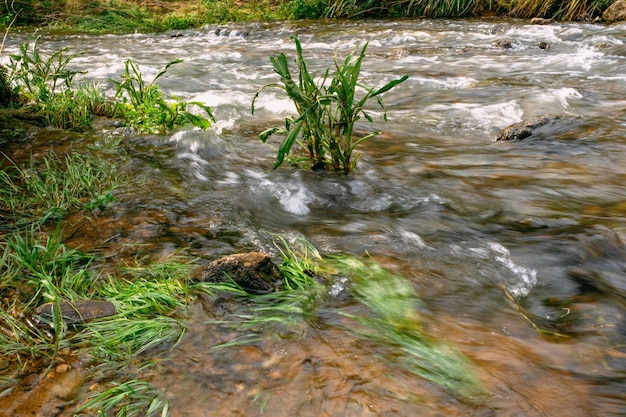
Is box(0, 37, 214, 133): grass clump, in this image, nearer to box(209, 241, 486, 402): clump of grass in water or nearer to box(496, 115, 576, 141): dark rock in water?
box(209, 241, 486, 402): clump of grass in water

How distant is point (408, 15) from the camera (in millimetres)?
14477

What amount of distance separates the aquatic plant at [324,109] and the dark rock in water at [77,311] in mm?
1281

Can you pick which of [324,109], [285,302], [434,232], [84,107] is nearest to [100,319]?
[285,302]

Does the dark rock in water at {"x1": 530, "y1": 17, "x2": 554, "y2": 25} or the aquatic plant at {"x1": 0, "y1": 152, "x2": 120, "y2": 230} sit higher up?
the dark rock in water at {"x1": 530, "y1": 17, "x2": 554, "y2": 25}

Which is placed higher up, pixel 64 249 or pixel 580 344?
pixel 64 249

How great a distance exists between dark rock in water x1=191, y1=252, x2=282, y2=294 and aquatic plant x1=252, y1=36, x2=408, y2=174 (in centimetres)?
90

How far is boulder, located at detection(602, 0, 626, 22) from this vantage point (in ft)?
35.7

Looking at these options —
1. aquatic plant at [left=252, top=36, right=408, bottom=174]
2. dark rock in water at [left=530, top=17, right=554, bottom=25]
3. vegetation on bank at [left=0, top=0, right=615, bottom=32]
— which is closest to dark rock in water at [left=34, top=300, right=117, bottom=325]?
aquatic plant at [left=252, top=36, right=408, bottom=174]

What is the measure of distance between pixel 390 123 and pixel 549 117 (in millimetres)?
1479

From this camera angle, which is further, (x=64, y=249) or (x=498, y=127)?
(x=498, y=127)

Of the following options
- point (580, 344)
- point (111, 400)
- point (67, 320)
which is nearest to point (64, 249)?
point (67, 320)

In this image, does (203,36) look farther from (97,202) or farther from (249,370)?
(249,370)

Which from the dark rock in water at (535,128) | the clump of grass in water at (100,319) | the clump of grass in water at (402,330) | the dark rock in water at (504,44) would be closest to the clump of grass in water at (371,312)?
the clump of grass in water at (402,330)

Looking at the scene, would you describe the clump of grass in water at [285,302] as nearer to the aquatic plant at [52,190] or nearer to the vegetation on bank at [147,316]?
the vegetation on bank at [147,316]
